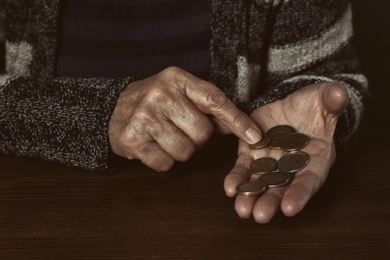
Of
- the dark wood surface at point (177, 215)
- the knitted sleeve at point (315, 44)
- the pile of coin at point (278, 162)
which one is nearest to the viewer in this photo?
the dark wood surface at point (177, 215)

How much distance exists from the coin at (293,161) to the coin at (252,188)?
0.07 meters

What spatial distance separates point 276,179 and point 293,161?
0.07 m

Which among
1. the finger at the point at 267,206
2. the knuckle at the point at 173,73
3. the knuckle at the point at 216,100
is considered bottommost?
the finger at the point at 267,206

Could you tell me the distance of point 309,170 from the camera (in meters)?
0.96

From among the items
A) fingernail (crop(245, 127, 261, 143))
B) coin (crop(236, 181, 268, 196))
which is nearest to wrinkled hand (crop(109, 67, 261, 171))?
fingernail (crop(245, 127, 261, 143))

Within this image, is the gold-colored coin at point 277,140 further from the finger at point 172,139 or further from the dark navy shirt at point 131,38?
the dark navy shirt at point 131,38

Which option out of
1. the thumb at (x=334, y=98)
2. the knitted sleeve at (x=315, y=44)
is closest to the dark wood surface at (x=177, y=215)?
the thumb at (x=334, y=98)

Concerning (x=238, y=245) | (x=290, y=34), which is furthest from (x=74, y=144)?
(x=290, y=34)

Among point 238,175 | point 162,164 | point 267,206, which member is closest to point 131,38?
point 162,164

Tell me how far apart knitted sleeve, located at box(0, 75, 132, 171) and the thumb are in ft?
1.15

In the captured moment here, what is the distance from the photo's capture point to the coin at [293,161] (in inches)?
37.9

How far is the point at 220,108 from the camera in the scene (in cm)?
100

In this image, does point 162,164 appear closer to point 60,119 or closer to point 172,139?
point 172,139

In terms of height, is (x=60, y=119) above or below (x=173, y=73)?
below
